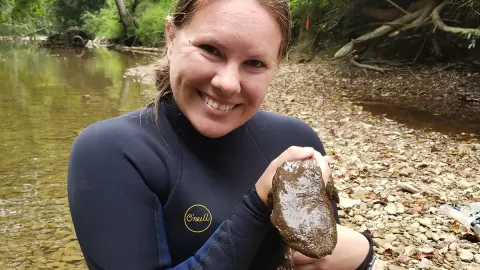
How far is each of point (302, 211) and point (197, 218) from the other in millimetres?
395

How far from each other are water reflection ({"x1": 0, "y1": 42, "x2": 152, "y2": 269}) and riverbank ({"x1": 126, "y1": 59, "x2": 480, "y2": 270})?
2.62 meters

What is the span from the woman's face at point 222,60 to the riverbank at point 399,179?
58cm

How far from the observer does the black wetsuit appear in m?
1.49

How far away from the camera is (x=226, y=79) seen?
5.20 feet

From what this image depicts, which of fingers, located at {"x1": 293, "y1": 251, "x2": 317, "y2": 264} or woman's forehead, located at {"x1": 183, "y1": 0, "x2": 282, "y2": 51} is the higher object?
woman's forehead, located at {"x1": 183, "y1": 0, "x2": 282, "y2": 51}

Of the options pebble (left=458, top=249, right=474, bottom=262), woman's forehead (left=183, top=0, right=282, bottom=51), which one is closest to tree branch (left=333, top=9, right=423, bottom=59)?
pebble (left=458, top=249, right=474, bottom=262)

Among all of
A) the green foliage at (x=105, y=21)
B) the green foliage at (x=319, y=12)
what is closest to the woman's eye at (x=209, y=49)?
the green foliage at (x=319, y=12)

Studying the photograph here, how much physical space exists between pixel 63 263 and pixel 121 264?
2.89m

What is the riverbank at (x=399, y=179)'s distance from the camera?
3.50 metres

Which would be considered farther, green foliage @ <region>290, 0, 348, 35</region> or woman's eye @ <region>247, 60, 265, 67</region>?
green foliage @ <region>290, 0, 348, 35</region>

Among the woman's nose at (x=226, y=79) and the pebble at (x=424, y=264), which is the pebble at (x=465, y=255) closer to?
the pebble at (x=424, y=264)

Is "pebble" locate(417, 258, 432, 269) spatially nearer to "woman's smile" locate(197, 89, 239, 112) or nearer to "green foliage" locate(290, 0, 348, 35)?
"woman's smile" locate(197, 89, 239, 112)

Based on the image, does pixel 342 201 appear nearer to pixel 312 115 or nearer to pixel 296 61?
pixel 312 115

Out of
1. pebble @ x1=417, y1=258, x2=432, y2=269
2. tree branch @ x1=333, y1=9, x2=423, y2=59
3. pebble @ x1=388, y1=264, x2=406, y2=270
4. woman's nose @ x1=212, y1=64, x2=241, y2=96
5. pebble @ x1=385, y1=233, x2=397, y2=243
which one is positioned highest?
woman's nose @ x1=212, y1=64, x2=241, y2=96
